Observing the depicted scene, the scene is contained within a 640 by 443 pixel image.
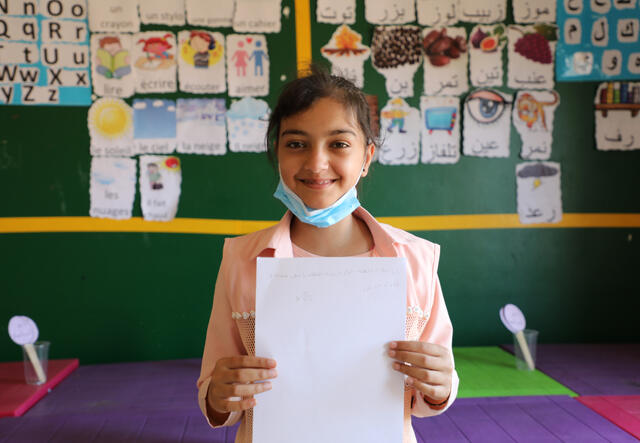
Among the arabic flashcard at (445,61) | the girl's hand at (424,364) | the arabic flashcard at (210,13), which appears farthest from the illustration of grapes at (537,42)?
the girl's hand at (424,364)

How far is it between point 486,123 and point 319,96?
1597 millimetres

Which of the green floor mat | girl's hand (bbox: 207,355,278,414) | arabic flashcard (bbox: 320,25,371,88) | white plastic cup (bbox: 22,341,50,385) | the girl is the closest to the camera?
girl's hand (bbox: 207,355,278,414)

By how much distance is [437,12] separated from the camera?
2.20 m

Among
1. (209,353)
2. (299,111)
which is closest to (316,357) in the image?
(209,353)

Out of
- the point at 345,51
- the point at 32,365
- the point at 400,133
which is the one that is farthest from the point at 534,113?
the point at 32,365

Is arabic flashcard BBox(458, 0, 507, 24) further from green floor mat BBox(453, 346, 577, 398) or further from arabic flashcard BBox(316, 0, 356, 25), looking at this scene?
green floor mat BBox(453, 346, 577, 398)

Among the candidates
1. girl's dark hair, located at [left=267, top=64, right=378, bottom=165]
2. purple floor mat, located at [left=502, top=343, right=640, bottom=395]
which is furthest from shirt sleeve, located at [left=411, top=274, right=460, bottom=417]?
purple floor mat, located at [left=502, top=343, right=640, bottom=395]

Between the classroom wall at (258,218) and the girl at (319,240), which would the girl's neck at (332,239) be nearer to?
the girl at (319,240)

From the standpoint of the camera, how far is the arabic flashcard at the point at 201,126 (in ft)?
7.03

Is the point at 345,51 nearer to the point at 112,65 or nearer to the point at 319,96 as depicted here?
the point at 112,65

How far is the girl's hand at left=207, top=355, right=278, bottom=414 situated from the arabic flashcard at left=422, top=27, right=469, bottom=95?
5.92ft

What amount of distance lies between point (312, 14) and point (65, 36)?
1.11 meters

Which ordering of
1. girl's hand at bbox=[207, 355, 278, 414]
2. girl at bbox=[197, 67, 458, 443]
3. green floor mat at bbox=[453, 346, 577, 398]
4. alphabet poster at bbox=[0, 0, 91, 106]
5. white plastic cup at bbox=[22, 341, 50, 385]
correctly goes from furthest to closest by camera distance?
alphabet poster at bbox=[0, 0, 91, 106]
white plastic cup at bbox=[22, 341, 50, 385]
green floor mat at bbox=[453, 346, 577, 398]
girl at bbox=[197, 67, 458, 443]
girl's hand at bbox=[207, 355, 278, 414]

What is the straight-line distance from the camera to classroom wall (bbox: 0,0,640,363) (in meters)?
2.11
